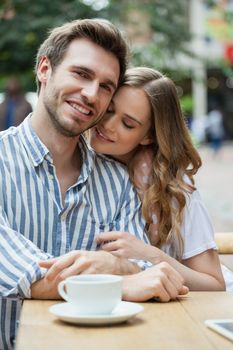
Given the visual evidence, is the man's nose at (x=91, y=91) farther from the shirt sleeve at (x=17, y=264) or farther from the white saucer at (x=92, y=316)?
the white saucer at (x=92, y=316)

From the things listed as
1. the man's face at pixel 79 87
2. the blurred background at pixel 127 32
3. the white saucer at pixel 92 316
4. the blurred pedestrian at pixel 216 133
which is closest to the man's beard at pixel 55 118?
the man's face at pixel 79 87

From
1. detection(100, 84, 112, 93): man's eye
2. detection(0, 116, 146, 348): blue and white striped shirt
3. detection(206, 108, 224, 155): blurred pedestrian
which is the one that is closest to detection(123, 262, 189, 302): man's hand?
detection(0, 116, 146, 348): blue and white striped shirt

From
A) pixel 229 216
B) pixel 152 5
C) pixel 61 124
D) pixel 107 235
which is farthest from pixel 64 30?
pixel 229 216

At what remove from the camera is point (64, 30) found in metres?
3.51

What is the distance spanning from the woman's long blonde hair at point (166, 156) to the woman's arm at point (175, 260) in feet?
0.38


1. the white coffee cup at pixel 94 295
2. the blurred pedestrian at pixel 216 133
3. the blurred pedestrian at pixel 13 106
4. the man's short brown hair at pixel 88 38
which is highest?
the man's short brown hair at pixel 88 38

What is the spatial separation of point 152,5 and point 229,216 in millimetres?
3887

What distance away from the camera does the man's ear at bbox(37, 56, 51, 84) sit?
11.6 feet

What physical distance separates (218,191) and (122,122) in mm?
14459

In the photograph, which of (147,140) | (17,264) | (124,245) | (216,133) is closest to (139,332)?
(17,264)

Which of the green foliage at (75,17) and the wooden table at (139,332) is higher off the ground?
the green foliage at (75,17)

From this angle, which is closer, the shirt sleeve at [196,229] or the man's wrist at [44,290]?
the man's wrist at [44,290]

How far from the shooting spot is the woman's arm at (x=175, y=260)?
3197 millimetres

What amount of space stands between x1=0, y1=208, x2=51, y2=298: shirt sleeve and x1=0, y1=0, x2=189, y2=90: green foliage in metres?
6.62
